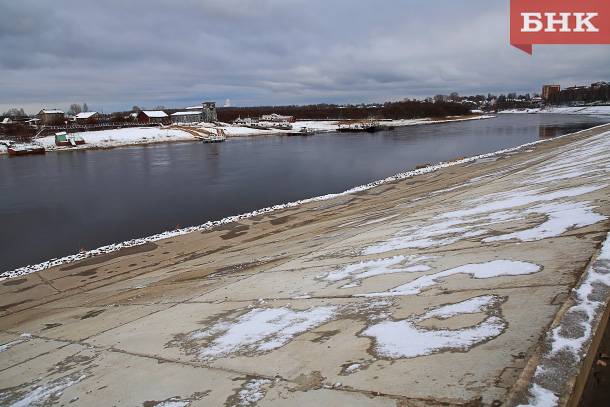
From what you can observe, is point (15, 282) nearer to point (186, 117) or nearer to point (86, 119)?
point (186, 117)

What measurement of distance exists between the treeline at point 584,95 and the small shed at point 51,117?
185419mm

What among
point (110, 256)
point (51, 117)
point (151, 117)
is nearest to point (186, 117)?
point (151, 117)

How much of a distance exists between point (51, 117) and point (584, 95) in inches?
7596

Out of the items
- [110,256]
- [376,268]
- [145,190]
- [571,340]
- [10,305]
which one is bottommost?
[10,305]

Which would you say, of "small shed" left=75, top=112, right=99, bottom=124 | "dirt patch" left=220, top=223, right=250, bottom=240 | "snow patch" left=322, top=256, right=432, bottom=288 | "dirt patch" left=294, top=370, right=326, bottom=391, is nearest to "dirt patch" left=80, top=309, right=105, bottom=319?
"snow patch" left=322, top=256, right=432, bottom=288

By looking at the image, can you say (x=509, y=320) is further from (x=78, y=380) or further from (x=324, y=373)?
(x=78, y=380)

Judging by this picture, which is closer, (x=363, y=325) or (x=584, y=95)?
(x=363, y=325)

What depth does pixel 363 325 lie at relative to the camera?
4582 millimetres

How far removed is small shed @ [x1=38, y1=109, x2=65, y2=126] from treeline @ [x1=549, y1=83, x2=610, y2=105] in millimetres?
185419

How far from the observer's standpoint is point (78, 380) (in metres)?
4.77

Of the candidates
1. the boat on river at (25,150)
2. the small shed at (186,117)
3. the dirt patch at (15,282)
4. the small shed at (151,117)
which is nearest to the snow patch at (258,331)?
the dirt patch at (15,282)

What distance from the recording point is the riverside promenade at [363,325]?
3.23m

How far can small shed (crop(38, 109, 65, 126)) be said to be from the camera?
111062 mm

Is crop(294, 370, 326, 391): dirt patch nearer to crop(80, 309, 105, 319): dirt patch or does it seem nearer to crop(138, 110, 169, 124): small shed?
crop(80, 309, 105, 319): dirt patch
